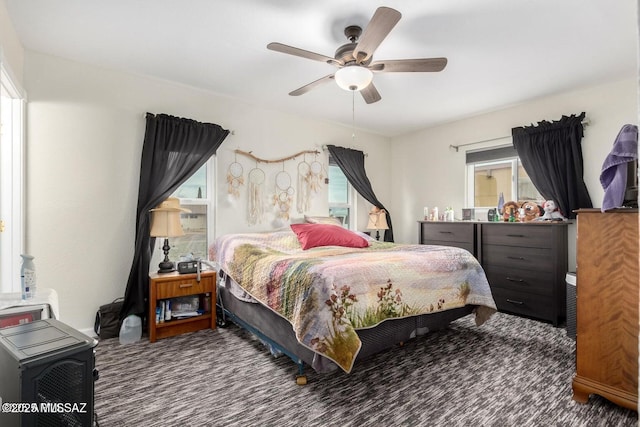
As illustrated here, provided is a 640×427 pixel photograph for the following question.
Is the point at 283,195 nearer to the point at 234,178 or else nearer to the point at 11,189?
the point at 234,178

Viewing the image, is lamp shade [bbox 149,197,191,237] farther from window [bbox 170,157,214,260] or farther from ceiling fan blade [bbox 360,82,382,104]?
ceiling fan blade [bbox 360,82,382,104]

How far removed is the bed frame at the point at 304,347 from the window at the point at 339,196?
87.7 inches

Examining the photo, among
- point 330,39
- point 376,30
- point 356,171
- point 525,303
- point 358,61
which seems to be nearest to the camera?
point 376,30

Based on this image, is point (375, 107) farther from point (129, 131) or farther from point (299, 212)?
point (129, 131)

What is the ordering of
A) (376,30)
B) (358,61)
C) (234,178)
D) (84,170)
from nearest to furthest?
(376,30), (358,61), (84,170), (234,178)

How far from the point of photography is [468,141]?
428 cm

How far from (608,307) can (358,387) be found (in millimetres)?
1496

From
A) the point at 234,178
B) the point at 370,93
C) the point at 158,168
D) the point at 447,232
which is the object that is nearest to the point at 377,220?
the point at 447,232

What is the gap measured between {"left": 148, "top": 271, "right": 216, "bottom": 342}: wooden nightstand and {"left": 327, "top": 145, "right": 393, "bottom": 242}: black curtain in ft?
7.93

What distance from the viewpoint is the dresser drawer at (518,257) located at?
3.16 m

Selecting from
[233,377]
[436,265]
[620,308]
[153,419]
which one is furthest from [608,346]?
[153,419]

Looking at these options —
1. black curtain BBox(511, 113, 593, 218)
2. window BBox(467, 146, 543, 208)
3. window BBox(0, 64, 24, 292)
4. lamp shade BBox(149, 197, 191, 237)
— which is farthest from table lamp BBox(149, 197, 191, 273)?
black curtain BBox(511, 113, 593, 218)

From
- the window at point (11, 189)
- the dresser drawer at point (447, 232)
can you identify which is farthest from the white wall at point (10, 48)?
the dresser drawer at point (447, 232)

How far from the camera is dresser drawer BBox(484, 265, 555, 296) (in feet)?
10.3
